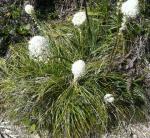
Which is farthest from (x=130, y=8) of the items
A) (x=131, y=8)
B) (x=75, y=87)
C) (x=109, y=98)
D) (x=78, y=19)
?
(x=75, y=87)

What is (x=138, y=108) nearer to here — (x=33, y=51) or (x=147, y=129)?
(x=147, y=129)

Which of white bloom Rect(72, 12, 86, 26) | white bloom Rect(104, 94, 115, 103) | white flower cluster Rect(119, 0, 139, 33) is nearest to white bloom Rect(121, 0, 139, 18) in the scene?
white flower cluster Rect(119, 0, 139, 33)

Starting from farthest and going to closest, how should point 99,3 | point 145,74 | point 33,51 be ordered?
1. point 99,3
2. point 145,74
3. point 33,51

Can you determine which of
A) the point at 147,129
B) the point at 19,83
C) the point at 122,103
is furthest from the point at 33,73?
the point at 147,129

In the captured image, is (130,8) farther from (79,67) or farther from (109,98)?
(109,98)

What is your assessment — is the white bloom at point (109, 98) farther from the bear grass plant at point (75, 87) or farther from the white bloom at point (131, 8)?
the white bloom at point (131, 8)

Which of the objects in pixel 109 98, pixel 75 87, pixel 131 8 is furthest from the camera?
pixel 75 87
